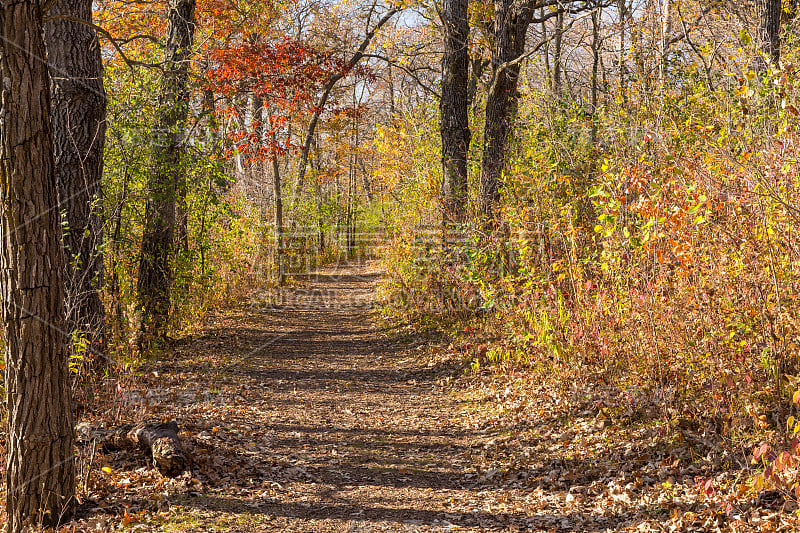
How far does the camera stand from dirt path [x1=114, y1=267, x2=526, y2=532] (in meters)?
4.90

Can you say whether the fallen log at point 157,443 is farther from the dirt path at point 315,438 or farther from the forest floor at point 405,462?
the dirt path at point 315,438

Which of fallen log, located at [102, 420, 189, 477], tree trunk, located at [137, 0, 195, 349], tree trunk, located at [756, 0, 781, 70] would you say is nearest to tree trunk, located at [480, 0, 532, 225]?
tree trunk, located at [756, 0, 781, 70]

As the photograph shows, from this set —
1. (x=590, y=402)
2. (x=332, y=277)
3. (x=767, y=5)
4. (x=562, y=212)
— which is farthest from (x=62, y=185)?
(x=332, y=277)

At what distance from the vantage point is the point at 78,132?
7.21 m

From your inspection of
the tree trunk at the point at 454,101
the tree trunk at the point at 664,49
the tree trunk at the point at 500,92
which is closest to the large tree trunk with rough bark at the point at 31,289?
the tree trunk at the point at 664,49

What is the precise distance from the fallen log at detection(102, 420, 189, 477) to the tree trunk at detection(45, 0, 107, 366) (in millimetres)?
1720

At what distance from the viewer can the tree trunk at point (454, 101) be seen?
11352mm

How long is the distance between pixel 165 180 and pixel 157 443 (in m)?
5.19

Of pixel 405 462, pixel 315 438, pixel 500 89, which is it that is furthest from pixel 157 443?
pixel 500 89

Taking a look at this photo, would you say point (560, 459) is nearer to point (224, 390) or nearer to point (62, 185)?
point (224, 390)

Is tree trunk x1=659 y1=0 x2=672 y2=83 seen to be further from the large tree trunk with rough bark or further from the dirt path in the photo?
the large tree trunk with rough bark

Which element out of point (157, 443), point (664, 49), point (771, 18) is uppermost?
point (771, 18)

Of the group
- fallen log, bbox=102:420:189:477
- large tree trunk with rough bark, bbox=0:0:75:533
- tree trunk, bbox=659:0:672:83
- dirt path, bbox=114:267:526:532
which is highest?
tree trunk, bbox=659:0:672:83

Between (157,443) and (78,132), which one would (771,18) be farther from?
(157,443)
